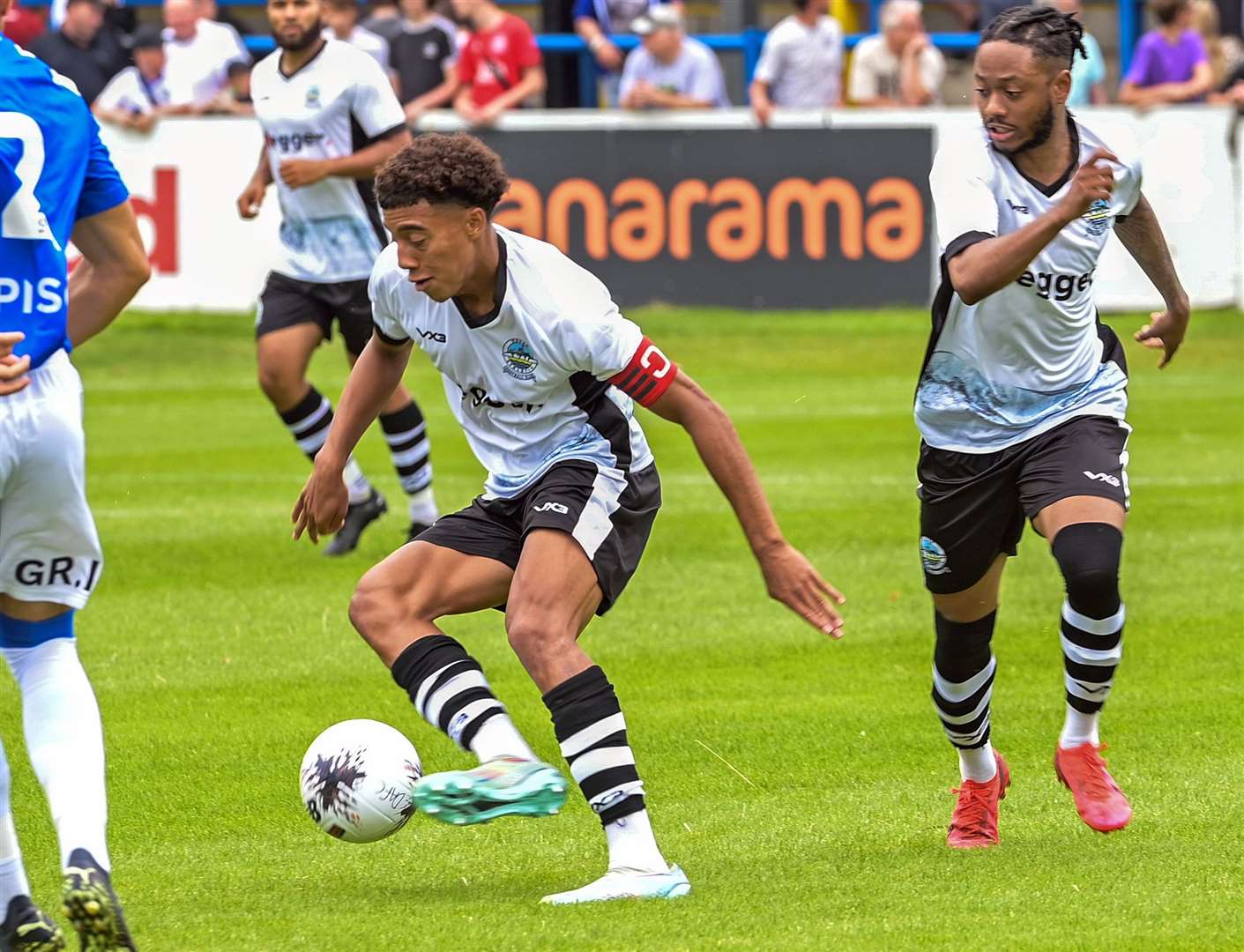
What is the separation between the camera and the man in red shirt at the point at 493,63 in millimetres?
19844

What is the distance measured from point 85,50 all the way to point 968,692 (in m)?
16.5

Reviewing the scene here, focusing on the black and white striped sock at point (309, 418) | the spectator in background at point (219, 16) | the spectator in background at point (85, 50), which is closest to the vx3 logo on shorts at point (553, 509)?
the black and white striped sock at point (309, 418)

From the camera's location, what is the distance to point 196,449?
1516 cm

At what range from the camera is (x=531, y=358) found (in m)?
5.58

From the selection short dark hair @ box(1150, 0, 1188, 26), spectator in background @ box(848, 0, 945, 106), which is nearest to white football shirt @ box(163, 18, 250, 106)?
spectator in background @ box(848, 0, 945, 106)

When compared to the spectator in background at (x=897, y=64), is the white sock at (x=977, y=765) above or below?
above

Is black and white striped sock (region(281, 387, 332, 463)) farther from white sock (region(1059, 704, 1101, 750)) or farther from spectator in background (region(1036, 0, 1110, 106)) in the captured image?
spectator in background (region(1036, 0, 1110, 106))

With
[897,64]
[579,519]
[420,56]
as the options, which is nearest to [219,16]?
[420,56]

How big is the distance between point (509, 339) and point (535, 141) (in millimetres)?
14653

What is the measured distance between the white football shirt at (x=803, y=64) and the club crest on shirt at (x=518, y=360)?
1494cm

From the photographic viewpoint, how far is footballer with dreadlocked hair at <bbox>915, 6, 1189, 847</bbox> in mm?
5801

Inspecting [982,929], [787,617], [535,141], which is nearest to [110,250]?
[982,929]

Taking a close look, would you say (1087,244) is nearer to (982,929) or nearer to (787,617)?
(982,929)

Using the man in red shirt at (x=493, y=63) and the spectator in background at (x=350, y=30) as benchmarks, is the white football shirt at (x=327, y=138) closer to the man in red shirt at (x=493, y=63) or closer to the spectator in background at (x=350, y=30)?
the spectator in background at (x=350, y=30)
